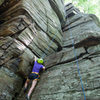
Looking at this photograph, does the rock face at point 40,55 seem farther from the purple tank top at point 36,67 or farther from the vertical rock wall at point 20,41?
the purple tank top at point 36,67

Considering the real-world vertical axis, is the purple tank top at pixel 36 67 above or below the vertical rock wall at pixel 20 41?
below

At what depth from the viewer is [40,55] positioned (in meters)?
7.12

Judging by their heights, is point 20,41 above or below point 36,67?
above

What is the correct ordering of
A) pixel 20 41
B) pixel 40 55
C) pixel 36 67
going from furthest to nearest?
pixel 40 55
pixel 20 41
pixel 36 67

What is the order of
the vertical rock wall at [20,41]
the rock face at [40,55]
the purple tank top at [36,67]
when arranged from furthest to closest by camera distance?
the purple tank top at [36,67] < the vertical rock wall at [20,41] < the rock face at [40,55]

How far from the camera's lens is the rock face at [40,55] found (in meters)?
4.23

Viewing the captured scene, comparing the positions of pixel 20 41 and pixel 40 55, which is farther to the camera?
pixel 40 55

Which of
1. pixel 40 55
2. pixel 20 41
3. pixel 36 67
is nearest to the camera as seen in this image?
pixel 36 67

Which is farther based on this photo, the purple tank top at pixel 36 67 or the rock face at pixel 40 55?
the purple tank top at pixel 36 67

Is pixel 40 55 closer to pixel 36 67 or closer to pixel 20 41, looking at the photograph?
pixel 36 67

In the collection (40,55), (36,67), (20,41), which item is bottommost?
(40,55)

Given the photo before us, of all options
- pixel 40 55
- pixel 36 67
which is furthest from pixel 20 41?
pixel 36 67

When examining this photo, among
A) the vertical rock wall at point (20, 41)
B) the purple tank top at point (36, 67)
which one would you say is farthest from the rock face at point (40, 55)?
the purple tank top at point (36, 67)

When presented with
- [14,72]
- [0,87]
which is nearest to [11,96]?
[0,87]
